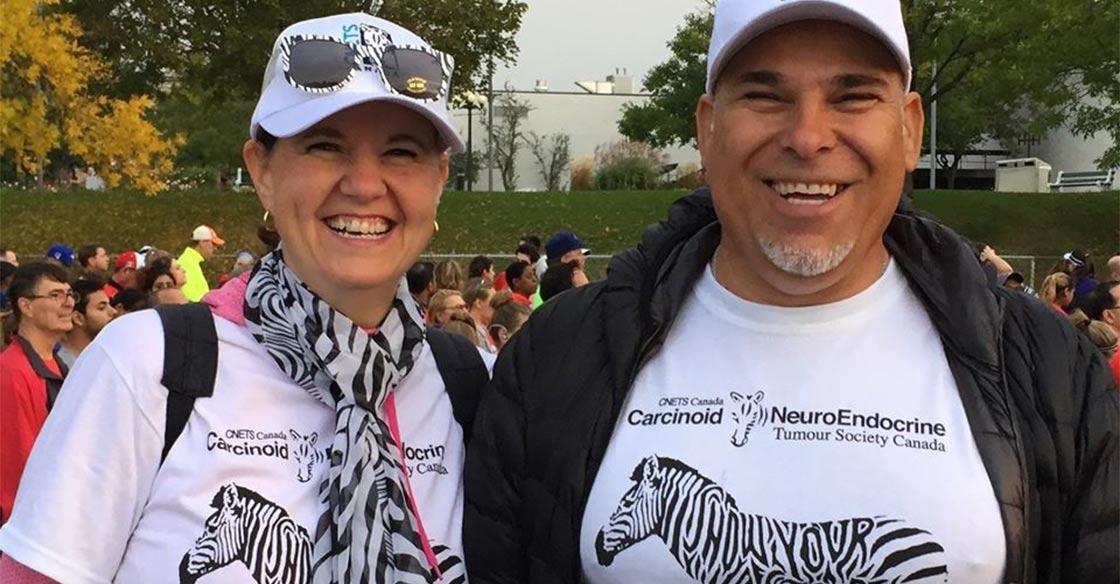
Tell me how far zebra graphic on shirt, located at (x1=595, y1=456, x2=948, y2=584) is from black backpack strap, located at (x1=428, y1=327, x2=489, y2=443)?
47 cm

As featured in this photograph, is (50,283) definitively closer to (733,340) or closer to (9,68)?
(733,340)

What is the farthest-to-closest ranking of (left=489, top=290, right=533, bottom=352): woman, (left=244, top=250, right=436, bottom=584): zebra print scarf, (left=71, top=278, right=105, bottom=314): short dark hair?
(left=489, top=290, right=533, bottom=352): woman
(left=71, top=278, right=105, bottom=314): short dark hair
(left=244, top=250, right=436, bottom=584): zebra print scarf

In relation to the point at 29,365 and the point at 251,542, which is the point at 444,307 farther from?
the point at 251,542

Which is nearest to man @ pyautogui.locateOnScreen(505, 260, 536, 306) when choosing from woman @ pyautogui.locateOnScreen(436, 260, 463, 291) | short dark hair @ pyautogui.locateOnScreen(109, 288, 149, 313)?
woman @ pyautogui.locateOnScreen(436, 260, 463, 291)

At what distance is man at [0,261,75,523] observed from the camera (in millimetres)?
5469

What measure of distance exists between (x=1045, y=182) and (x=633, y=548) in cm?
4411

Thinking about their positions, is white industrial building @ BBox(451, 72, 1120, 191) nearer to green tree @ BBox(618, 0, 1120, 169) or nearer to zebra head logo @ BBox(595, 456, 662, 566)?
green tree @ BBox(618, 0, 1120, 169)

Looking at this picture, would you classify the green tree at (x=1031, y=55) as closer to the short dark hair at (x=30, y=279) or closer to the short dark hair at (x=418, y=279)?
the short dark hair at (x=418, y=279)

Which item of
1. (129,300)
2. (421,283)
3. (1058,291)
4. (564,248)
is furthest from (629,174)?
(129,300)

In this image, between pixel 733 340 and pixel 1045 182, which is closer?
pixel 733 340

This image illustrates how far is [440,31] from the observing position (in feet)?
85.3

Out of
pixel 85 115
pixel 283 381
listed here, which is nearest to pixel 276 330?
pixel 283 381

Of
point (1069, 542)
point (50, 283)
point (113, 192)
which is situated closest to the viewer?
point (1069, 542)

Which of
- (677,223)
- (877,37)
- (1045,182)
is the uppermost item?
(877,37)
